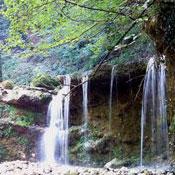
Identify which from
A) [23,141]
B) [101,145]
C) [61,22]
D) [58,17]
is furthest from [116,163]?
[58,17]

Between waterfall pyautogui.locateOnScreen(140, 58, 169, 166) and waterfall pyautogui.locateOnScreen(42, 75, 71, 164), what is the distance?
2.60m

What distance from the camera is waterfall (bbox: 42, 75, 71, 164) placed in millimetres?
13102

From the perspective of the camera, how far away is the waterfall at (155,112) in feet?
35.8

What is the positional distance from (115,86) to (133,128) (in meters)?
1.34

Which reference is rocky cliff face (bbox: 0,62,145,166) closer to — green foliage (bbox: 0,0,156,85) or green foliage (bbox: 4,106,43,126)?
green foliage (bbox: 4,106,43,126)

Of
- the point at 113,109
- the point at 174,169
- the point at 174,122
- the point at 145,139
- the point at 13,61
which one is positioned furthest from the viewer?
the point at 13,61

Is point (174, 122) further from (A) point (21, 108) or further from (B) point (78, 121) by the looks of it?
(A) point (21, 108)

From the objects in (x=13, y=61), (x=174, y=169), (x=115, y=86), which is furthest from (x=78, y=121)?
(x=13, y=61)

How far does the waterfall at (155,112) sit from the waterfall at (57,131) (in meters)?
2.60

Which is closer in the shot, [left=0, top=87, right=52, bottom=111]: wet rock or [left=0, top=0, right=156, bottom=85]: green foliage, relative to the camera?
[left=0, top=0, right=156, bottom=85]: green foliage

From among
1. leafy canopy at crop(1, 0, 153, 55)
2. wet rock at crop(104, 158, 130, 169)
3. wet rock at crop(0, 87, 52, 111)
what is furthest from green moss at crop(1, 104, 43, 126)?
leafy canopy at crop(1, 0, 153, 55)

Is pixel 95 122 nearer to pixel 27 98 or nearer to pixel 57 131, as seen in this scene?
pixel 57 131

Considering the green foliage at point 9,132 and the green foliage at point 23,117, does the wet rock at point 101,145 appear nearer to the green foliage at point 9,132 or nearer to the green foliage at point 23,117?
the green foliage at point 23,117

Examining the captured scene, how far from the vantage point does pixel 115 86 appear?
1255cm
